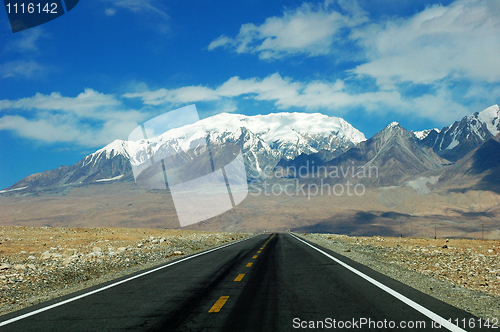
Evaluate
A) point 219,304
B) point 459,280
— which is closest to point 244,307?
point 219,304

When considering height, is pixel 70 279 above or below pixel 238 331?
below

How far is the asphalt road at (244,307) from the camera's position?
6316 millimetres

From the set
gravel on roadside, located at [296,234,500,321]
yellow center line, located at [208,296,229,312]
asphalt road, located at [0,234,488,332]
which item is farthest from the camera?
gravel on roadside, located at [296,234,500,321]

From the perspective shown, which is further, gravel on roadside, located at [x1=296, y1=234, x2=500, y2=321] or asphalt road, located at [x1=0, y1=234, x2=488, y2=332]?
gravel on roadside, located at [x1=296, y1=234, x2=500, y2=321]

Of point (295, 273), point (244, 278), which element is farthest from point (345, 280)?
point (244, 278)

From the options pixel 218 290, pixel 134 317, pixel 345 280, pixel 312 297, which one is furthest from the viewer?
pixel 345 280

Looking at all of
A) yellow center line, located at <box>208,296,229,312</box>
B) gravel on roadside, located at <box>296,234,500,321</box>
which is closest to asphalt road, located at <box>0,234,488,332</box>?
yellow center line, located at <box>208,296,229,312</box>

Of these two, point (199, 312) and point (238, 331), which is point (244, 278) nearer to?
point (199, 312)

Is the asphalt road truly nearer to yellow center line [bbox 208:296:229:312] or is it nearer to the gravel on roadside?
yellow center line [bbox 208:296:229:312]

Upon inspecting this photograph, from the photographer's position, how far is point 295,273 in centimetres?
1236

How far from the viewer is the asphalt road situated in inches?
249

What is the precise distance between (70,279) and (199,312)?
26.9 ft

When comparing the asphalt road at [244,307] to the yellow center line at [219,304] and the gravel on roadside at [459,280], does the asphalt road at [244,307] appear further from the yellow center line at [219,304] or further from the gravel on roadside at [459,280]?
the gravel on roadside at [459,280]

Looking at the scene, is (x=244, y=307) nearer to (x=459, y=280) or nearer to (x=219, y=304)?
(x=219, y=304)
